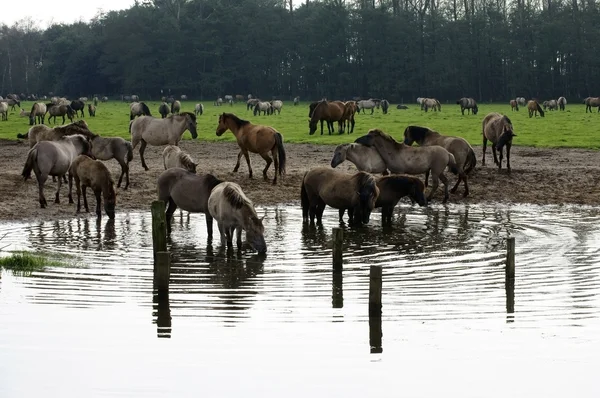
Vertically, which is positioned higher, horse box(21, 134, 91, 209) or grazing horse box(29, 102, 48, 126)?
grazing horse box(29, 102, 48, 126)

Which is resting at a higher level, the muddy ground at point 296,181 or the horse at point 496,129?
the horse at point 496,129

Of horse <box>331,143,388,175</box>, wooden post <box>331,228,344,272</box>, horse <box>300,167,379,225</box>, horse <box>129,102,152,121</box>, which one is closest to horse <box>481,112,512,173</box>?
horse <box>331,143,388,175</box>

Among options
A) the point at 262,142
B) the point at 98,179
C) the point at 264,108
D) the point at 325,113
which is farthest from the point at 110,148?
the point at 264,108

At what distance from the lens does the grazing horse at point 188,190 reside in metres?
15.7

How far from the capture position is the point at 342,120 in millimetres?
38781

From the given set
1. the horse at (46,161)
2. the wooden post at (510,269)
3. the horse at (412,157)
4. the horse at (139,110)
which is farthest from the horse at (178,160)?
the horse at (139,110)

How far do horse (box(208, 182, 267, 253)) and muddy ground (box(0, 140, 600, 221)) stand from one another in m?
5.01

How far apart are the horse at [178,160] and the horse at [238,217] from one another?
4.47 m

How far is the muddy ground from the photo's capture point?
65.4 ft

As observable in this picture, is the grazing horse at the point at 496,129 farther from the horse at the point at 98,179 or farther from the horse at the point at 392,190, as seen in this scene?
the horse at the point at 98,179

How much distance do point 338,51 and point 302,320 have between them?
77545 mm

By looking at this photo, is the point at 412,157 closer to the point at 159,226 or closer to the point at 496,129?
the point at 496,129

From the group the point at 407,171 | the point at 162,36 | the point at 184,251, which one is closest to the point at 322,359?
the point at 184,251

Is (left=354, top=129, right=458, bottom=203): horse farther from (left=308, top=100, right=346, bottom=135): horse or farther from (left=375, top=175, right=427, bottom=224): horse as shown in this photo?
(left=308, top=100, right=346, bottom=135): horse
